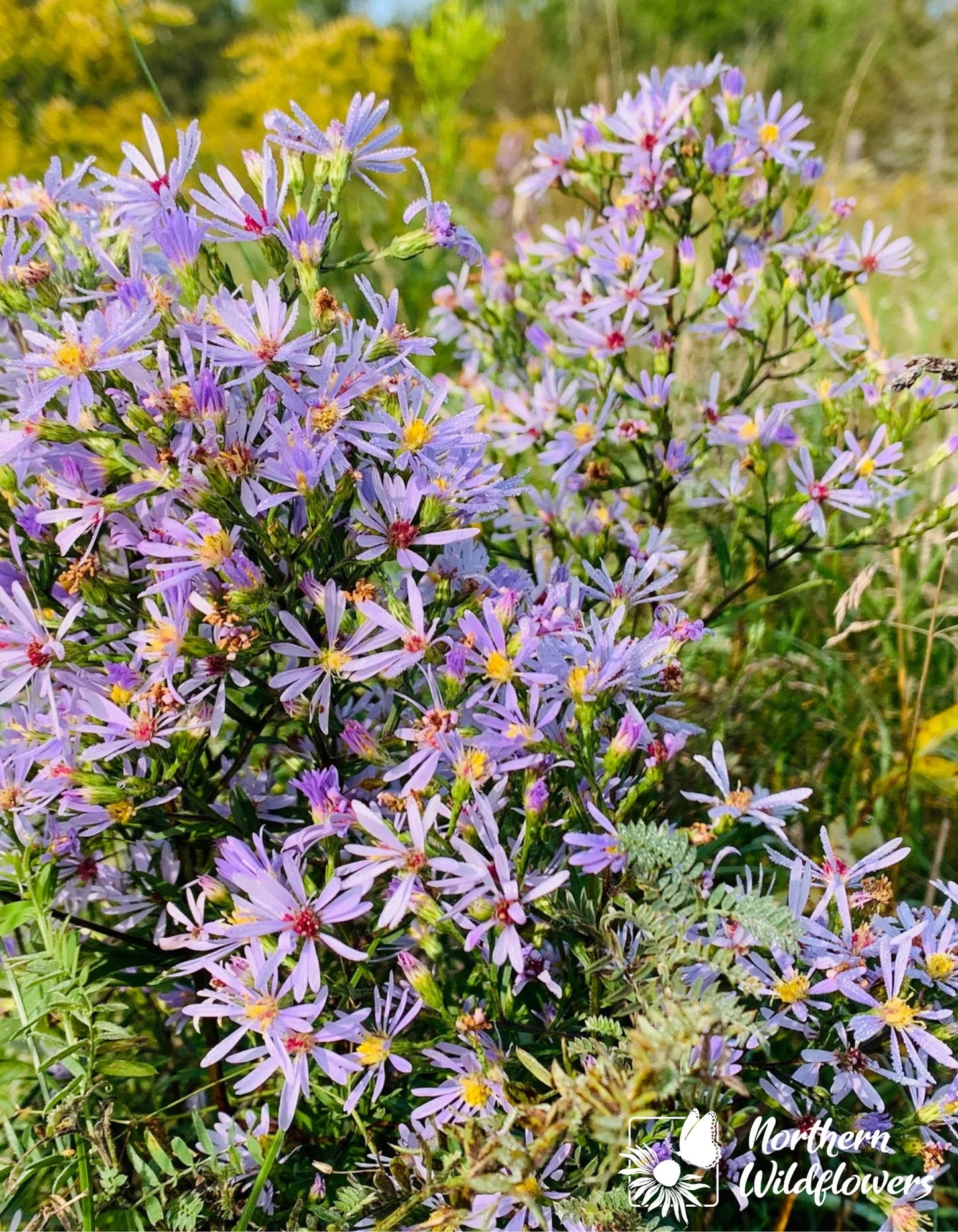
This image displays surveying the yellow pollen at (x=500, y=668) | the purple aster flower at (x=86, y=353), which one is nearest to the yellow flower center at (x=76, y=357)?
the purple aster flower at (x=86, y=353)

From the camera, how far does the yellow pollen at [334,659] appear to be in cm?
87

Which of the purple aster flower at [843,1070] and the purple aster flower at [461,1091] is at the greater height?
the purple aster flower at [461,1091]

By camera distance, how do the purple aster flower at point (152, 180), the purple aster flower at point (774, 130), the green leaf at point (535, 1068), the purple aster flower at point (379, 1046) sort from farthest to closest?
the purple aster flower at point (774, 130) → the purple aster flower at point (152, 180) → the purple aster flower at point (379, 1046) → the green leaf at point (535, 1068)

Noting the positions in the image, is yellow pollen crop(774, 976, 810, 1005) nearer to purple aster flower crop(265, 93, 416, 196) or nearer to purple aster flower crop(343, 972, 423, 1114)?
purple aster flower crop(343, 972, 423, 1114)

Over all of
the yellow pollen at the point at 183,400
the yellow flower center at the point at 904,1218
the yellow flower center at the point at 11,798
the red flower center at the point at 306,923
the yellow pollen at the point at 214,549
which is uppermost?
the yellow pollen at the point at 183,400

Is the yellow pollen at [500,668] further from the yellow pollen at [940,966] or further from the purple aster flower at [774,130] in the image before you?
the purple aster flower at [774,130]

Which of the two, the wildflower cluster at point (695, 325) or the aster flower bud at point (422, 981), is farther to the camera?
the wildflower cluster at point (695, 325)

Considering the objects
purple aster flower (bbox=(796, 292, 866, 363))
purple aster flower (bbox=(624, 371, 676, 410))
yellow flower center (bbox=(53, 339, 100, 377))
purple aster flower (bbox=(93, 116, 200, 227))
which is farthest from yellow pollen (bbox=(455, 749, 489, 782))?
purple aster flower (bbox=(796, 292, 866, 363))

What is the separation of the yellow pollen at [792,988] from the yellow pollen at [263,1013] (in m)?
0.44

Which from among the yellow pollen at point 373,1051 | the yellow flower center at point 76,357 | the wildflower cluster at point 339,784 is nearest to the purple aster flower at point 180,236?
the wildflower cluster at point 339,784

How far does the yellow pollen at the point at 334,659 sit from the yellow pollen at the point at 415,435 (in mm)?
204

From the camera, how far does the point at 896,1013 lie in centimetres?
84

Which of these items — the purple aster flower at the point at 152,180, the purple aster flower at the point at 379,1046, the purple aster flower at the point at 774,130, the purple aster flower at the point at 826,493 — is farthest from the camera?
the purple aster flower at the point at 774,130

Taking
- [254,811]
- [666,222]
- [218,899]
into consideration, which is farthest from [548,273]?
[218,899]
